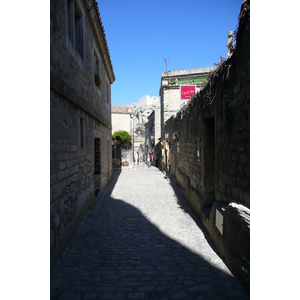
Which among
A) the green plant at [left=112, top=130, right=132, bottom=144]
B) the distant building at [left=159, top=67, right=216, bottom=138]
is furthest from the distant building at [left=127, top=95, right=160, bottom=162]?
the distant building at [left=159, top=67, right=216, bottom=138]

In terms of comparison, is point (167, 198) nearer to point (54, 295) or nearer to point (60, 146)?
point (60, 146)

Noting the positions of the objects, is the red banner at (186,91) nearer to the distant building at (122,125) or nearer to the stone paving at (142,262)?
the stone paving at (142,262)

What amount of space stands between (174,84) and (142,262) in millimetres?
Result: 18978

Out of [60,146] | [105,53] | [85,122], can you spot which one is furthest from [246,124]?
[105,53]

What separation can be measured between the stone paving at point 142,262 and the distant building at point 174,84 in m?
15.2

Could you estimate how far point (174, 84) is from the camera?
2094 centimetres

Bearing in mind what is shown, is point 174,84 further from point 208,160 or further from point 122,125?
point 208,160

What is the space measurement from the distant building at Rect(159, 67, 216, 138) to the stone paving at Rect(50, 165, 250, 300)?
1525 cm

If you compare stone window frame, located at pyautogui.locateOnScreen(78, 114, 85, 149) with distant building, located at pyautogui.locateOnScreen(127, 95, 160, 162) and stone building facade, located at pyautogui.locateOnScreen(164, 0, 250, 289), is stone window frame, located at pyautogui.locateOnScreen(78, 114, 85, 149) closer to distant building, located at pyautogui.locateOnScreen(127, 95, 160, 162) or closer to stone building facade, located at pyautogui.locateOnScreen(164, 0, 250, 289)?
stone building facade, located at pyautogui.locateOnScreen(164, 0, 250, 289)

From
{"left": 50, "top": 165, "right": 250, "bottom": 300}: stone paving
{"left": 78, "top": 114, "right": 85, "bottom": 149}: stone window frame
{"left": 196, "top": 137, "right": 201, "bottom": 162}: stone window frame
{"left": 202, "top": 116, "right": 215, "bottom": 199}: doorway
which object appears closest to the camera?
{"left": 50, "top": 165, "right": 250, "bottom": 300}: stone paving

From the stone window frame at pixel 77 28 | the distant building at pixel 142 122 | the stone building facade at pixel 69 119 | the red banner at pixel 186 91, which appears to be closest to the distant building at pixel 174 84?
the distant building at pixel 142 122

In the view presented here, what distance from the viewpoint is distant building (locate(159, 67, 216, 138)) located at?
20.6 m

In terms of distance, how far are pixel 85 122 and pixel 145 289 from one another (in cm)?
433

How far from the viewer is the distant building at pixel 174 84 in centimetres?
2058
